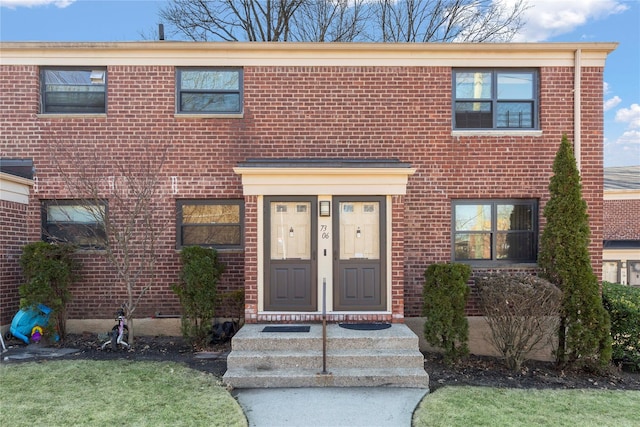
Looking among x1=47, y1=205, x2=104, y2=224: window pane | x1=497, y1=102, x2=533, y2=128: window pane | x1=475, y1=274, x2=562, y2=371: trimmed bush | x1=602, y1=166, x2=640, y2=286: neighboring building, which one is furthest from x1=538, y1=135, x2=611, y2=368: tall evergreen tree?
x1=602, y1=166, x2=640, y2=286: neighboring building

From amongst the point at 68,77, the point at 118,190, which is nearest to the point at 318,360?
the point at 118,190

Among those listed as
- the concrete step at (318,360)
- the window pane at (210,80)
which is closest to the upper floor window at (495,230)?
the concrete step at (318,360)

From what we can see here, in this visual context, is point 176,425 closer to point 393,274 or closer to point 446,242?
point 393,274

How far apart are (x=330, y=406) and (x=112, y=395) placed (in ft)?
8.83

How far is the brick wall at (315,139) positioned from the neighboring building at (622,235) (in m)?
12.1

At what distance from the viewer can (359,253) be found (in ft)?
25.2

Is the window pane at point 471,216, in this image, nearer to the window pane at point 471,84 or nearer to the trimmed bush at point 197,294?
A: the window pane at point 471,84

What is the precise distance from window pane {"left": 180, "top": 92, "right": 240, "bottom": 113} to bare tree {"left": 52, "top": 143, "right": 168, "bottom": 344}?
96cm

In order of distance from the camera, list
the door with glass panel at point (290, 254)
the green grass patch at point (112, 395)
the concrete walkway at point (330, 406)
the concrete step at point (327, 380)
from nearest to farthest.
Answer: the green grass patch at point (112, 395), the concrete walkway at point (330, 406), the concrete step at point (327, 380), the door with glass panel at point (290, 254)

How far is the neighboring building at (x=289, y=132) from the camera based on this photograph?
8.45 m

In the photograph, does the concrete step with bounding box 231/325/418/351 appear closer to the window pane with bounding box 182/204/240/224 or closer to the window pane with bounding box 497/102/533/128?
the window pane with bounding box 182/204/240/224

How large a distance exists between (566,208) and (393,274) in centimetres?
312

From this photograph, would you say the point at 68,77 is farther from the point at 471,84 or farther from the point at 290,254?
the point at 471,84

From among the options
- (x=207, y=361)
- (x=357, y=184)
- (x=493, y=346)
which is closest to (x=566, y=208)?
(x=493, y=346)
